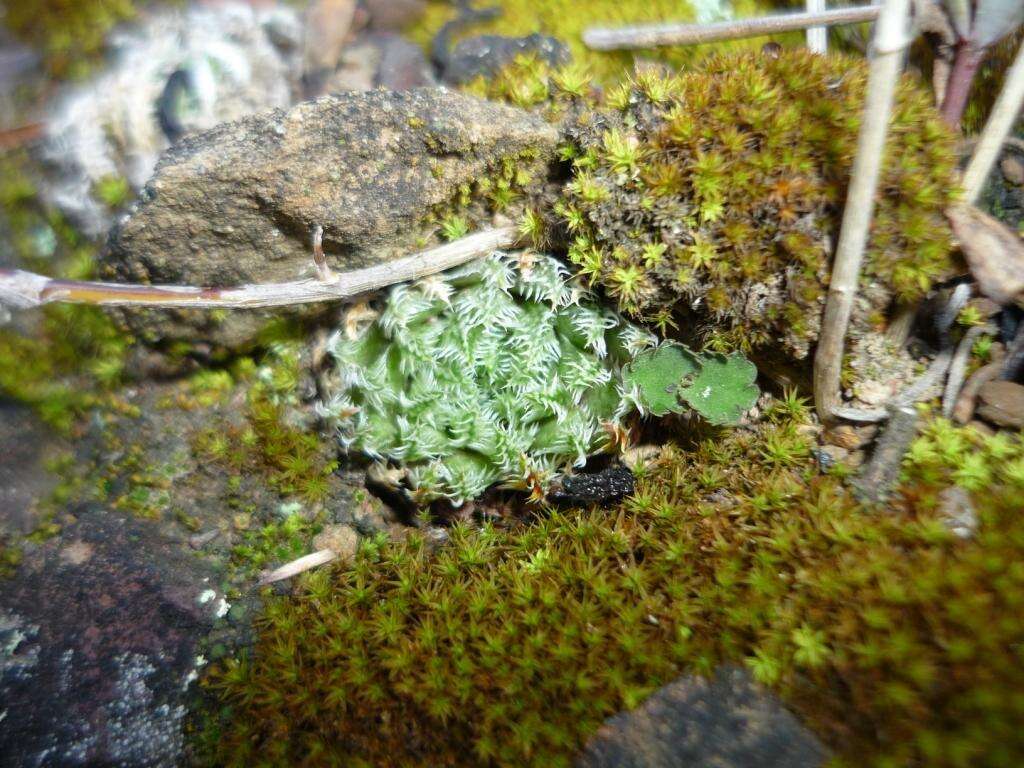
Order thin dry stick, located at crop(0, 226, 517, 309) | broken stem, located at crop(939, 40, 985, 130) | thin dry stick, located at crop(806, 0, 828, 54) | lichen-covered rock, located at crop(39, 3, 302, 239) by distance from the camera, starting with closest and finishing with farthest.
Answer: thin dry stick, located at crop(0, 226, 517, 309) < broken stem, located at crop(939, 40, 985, 130) < thin dry stick, located at crop(806, 0, 828, 54) < lichen-covered rock, located at crop(39, 3, 302, 239)

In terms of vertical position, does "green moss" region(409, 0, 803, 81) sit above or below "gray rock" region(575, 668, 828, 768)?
above

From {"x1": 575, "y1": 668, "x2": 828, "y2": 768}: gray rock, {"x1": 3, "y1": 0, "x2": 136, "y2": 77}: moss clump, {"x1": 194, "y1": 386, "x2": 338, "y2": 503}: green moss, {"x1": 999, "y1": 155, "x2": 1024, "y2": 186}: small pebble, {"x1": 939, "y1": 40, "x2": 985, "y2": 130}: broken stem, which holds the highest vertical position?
{"x1": 3, "y1": 0, "x2": 136, "y2": 77}: moss clump

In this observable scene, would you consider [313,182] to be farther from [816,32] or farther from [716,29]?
[816,32]

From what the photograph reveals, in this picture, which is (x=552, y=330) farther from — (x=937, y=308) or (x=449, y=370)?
(x=937, y=308)

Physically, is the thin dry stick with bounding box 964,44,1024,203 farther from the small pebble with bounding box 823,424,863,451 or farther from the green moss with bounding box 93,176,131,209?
the green moss with bounding box 93,176,131,209

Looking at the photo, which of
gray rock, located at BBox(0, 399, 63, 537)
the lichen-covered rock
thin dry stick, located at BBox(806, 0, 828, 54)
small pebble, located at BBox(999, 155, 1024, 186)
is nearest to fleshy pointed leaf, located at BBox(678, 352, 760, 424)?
small pebble, located at BBox(999, 155, 1024, 186)

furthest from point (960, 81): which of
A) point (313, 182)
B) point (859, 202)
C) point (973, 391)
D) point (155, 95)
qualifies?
point (155, 95)

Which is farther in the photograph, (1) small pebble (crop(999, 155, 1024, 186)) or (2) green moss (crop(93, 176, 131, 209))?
(2) green moss (crop(93, 176, 131, 209))

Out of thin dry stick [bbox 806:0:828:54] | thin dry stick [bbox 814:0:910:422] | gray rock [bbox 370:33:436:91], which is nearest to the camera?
thin dry stick [bbox 814:0:910:422]
